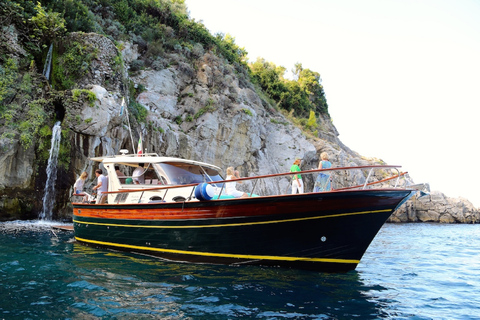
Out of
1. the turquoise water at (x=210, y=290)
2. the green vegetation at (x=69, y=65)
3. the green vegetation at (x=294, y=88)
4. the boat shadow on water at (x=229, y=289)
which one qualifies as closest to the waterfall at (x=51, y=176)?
the green vegetation at (x=69, y=65)

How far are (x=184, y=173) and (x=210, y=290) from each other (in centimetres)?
432

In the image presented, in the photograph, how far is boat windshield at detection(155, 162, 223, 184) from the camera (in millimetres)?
8891

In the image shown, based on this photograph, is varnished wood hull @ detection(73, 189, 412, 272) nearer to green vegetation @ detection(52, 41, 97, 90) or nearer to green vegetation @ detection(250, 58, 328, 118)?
green vegetation @ detection(52, 41, 97, 90)

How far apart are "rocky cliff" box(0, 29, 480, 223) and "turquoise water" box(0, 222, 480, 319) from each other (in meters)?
5.66

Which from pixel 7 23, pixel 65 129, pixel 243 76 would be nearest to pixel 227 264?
pixel 65 129

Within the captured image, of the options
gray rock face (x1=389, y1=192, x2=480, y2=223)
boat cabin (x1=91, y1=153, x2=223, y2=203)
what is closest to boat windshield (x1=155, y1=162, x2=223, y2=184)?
boat cabin (x1=91, y1=153, x2=223, y2=203)

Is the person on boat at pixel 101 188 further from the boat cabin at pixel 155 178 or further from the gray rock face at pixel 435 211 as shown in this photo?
the gray rock face at pixel 435 211

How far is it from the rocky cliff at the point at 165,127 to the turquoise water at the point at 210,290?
566cm

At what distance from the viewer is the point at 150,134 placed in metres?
19.6

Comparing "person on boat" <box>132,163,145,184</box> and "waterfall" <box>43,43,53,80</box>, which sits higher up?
"waterfall" <box>43,43,53,80</box>

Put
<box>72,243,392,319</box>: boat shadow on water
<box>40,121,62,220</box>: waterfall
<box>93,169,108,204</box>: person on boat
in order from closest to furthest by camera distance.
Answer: <box>72,243,392,319</box>: boat shadow on water, <box>93,169,108,204</box>: person on boat, <box>40,121,62,220</box>: waterfall

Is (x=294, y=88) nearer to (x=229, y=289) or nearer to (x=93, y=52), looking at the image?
(x=93, y=52)

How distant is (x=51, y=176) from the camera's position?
49.0 ft

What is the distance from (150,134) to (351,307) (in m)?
A: 16.9
